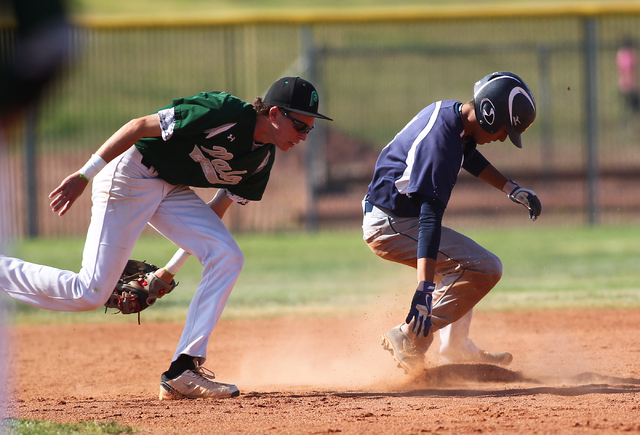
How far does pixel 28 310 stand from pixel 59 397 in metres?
4.48

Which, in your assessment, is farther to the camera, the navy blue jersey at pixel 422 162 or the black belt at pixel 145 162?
the black belt at pixel 145 162

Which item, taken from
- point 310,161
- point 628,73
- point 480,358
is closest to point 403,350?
point 480,358

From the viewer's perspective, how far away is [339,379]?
5.29 m

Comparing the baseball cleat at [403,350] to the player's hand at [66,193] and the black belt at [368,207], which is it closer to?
the black belt at [368,207]

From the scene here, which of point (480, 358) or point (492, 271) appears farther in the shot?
point (480, 358)

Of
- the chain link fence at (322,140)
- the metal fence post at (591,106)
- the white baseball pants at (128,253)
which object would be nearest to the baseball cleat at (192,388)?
the white baseball pants at (128,253)

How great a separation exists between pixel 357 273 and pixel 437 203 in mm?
5932

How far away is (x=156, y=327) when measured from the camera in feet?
24.7

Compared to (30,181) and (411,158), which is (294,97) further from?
(30,181)

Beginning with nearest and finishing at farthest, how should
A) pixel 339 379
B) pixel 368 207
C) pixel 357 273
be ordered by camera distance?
pixel 368 207 < pixel 339 379 < pixel 357 273

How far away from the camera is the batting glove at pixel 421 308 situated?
430 cm

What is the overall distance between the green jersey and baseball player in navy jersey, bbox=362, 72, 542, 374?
859mm

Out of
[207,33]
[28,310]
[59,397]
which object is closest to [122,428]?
[59,397]

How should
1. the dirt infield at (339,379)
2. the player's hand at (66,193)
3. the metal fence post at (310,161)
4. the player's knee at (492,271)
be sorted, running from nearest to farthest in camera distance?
the dirt infield at (339,379)
the player's hand at (66,193)
the player's knee at (492,271)
the metal fence post at (310,161)
